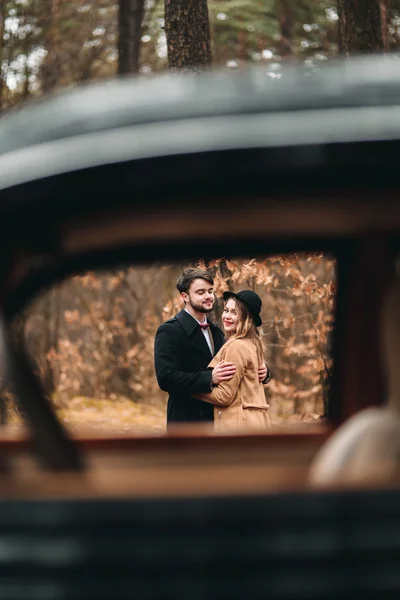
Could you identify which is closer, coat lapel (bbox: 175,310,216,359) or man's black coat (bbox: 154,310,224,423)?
man's black coat (bbox: 154,310,224,423)

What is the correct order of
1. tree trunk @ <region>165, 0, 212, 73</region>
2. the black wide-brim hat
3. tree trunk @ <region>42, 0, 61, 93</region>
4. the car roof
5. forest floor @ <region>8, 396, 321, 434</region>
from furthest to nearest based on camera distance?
tree trunk @ <region>42, 0, 61, 93</region> < forest floor @ <region>8, 396, 321, 434</region> < tree trunk @ <region>165, 0, 212, 73</region> < the black wide-brim hat < the car roof

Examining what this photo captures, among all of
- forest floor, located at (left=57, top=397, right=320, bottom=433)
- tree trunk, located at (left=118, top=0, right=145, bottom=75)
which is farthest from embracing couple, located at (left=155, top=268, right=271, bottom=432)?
tree trunk, located at (left=118, top=0, right=145, bottom=75)

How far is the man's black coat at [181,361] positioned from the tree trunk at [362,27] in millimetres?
4128

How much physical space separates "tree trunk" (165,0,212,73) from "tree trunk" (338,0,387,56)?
144cm

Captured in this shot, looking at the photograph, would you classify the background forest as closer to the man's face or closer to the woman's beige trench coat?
the man's face

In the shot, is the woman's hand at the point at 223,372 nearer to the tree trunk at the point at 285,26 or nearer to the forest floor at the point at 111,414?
the forest floor at the point at 111,414

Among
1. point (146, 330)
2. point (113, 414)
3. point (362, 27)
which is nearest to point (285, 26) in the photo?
point (146, 330)

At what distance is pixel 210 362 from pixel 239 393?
0.31 metres

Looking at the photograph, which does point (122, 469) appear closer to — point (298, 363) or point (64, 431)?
point (64, 431)

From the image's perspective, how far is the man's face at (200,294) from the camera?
7.02 m

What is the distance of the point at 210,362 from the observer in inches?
277

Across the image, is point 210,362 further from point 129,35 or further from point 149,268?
point 129,35

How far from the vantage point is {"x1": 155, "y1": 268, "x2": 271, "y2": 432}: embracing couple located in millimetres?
6812

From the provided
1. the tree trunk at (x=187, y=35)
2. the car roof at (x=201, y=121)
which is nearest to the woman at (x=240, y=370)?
the tree trunk at (x=187, y=35)
